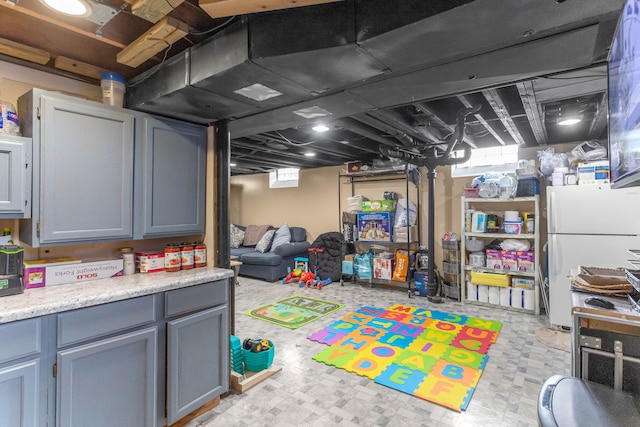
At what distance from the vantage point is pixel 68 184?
5.98ft

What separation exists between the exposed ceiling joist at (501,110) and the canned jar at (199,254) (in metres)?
2.46

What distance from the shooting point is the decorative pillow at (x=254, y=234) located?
7.09 meters

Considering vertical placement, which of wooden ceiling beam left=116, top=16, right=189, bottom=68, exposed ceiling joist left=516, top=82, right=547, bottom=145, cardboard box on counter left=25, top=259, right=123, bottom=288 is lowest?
cardboard box on counter left=25, top=259, right=123, bottom=288

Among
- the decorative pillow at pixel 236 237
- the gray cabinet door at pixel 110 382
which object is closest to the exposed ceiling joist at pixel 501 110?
the gray cabinet door at pixel 110 382

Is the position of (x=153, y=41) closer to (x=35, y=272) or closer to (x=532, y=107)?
(x=35, y=272)

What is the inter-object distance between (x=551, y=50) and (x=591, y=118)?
2.57 metres

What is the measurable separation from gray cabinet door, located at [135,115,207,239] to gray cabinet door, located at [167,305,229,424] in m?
0.67

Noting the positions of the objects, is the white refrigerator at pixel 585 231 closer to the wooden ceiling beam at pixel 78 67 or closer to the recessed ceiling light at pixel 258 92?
the recessed ceiling light at pixel 258 92

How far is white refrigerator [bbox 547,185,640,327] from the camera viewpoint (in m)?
3.19

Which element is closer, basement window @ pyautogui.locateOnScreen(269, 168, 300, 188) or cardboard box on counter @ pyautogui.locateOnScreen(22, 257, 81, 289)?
cardboard box on counter @ pyautogui.locateOnScreen(22, 257, 81, 289)

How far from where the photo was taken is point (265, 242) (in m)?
6.45

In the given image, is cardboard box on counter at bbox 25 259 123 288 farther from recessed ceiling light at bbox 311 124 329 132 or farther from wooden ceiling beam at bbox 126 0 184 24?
recessed ceiling light at bbox 311 124 329 132

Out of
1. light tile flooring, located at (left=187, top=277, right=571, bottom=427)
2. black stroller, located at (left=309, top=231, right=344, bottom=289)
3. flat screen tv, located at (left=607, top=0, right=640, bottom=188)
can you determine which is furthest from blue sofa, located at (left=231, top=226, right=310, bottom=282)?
flat screen tv, located at (left=607, top=0, right=640, bottom=188)

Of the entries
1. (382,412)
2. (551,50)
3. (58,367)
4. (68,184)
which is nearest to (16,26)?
(68,184)
